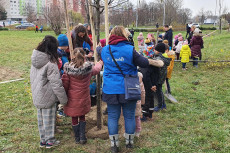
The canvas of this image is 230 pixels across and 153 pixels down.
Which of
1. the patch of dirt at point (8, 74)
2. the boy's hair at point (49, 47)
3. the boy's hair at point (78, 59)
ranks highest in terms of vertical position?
the boy's hair at point (49, 47)

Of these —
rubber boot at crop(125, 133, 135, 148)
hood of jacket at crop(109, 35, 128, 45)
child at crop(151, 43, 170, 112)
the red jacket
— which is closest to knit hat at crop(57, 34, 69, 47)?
the red jacket

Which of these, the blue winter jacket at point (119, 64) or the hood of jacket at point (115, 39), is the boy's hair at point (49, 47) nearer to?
the blue winter jacket at point (119, 64)

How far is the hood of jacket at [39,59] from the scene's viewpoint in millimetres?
3223

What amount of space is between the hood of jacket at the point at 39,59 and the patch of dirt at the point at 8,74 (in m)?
5.59

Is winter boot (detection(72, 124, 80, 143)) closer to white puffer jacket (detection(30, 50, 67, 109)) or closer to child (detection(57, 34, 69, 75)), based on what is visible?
white puffer jacket (detection(30, 50, 67, 109))

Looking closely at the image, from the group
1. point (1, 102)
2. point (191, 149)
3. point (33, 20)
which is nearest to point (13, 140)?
point (1, 102)

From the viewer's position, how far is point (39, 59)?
10.6 feet

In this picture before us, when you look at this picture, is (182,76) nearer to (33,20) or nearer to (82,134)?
(82,134)

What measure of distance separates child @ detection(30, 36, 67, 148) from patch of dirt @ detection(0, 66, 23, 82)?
5494 millimetres

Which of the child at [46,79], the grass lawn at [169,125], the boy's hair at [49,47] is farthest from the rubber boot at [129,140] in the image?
the boy's hair at [49,47]

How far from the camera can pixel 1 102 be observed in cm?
591

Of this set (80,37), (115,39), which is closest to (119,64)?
(115,39)

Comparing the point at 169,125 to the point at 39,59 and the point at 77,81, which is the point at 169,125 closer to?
the point at 77,81

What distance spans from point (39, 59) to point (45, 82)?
344 mm
